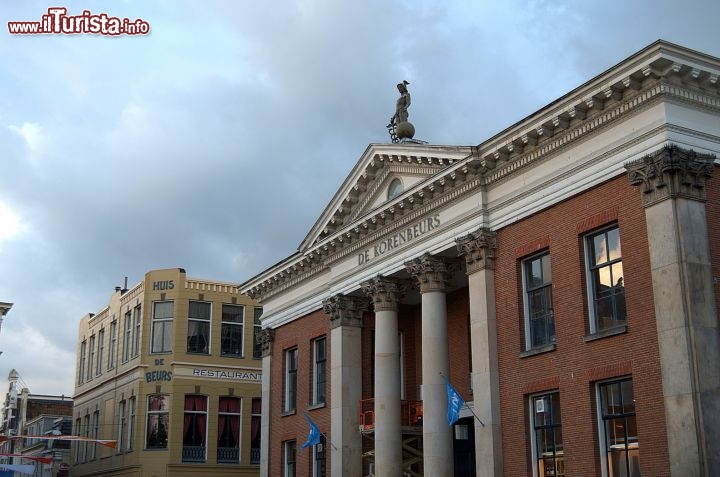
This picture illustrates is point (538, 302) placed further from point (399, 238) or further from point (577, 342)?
point (399, 238)

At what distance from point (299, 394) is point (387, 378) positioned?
6957mm

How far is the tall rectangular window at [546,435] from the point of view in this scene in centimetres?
2346

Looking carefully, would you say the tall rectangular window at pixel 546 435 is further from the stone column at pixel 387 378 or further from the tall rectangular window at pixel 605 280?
the stone column at pixel 387 378

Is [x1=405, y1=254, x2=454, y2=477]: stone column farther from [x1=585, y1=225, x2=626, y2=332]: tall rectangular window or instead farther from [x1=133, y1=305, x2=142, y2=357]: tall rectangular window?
[x1=133, y1=305, x2=142, y2=357]: tall rectangular window

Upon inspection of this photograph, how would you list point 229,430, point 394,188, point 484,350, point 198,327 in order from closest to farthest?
point 484,350 < point 394,188 < point 229,430 < point 198,327

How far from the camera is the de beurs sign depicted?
94.0 feet

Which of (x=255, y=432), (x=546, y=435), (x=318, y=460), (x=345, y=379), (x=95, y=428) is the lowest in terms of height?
(x=318, y=460)

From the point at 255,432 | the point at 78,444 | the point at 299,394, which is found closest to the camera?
the point at 299,394

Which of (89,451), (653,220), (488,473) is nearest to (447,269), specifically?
(488,473)

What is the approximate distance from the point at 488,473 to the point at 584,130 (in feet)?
30.6

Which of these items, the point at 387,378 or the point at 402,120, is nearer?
the point at 387,378

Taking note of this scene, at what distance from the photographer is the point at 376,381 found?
3044cm

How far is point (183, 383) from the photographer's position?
46.1 metres

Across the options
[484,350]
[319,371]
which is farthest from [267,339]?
[484,350]
